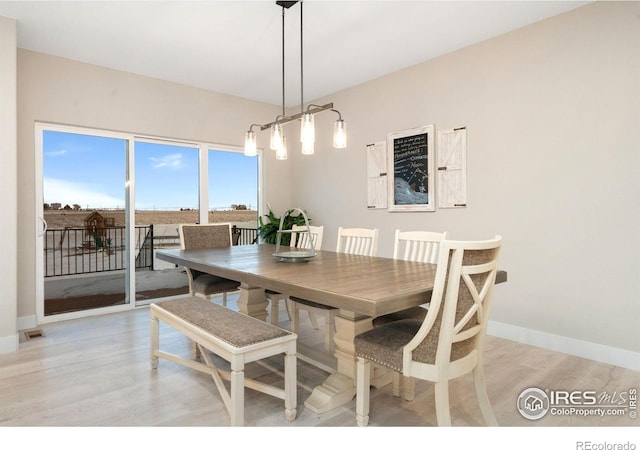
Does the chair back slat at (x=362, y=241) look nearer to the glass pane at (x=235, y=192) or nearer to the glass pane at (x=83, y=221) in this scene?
the glass pane at (x=235, y=192)

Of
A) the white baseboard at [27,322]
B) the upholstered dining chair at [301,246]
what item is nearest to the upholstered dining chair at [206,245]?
the upholstered dining chair at [301,246]

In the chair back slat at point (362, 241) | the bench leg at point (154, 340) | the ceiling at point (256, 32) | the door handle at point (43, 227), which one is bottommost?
the bench leg at point (154, 340)

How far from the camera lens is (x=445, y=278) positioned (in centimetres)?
147

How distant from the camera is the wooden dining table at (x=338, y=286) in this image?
4.99 ft

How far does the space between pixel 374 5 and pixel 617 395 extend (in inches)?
121

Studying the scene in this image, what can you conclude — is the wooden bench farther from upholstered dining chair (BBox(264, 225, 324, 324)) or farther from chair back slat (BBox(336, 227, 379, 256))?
chair back slat (BBox(336, 227, 379, 256))

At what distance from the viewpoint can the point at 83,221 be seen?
4035 mm

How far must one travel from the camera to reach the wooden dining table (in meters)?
1.52

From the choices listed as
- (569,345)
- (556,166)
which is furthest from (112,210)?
(569,345)

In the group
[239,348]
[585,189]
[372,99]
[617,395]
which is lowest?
[617,395]

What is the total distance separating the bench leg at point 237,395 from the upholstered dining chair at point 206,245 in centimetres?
155

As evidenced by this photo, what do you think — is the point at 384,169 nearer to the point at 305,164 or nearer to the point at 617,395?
the point at 305,164

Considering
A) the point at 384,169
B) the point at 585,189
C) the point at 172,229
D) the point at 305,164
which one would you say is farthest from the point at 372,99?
the point at 172,229

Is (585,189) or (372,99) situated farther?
(372,99)
